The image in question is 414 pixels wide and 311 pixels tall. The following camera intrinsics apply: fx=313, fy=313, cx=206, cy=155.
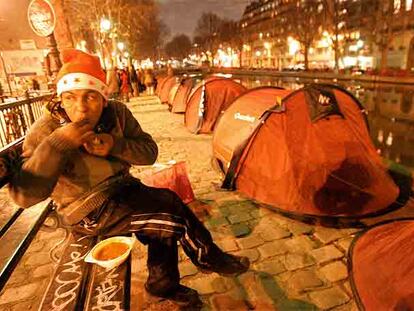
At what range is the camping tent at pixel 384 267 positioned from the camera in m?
A: 2.49

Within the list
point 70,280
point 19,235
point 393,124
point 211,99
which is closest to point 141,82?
point 211,99

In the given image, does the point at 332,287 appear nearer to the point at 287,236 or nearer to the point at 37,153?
the point at 287,236

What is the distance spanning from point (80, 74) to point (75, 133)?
0.53 meters

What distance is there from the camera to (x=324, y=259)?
11.9 feet

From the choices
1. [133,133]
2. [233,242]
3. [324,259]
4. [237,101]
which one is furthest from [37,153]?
[237,101]

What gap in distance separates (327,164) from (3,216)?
16.7ft

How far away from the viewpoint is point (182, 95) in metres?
13.9

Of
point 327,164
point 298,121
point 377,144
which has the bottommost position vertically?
point 377,144

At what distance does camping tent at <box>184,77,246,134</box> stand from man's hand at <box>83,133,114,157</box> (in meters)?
7.81

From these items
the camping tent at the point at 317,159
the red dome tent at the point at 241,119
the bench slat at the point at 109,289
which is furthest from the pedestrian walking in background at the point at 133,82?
the bench slat at the point at 109,289

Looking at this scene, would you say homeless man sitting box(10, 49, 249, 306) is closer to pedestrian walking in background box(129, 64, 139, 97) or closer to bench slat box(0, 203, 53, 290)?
bench slat box(0, 203, 53, 290)

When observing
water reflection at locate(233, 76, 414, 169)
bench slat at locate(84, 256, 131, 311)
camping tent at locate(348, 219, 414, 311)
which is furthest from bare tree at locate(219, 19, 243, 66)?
bench slat at locate(84, 256, 131, 311)

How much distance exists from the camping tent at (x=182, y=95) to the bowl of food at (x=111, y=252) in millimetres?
11013

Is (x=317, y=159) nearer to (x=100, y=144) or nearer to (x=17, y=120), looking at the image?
(x=100, y=144)
